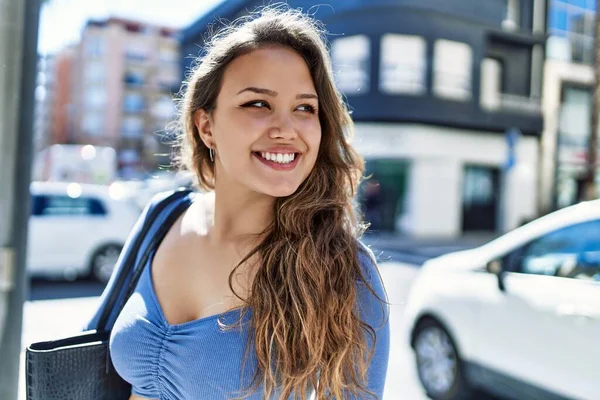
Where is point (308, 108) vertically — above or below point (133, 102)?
below

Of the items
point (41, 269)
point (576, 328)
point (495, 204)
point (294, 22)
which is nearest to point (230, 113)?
point (294, 22)

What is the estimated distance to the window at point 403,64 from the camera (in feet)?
23.1

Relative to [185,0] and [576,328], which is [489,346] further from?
[185,0]

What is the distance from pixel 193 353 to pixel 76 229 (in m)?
7.09

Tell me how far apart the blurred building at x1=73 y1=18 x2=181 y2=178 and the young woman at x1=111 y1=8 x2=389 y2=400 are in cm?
4993

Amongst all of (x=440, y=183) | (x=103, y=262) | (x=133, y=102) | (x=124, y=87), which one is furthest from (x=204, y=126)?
(x=133, y=102)

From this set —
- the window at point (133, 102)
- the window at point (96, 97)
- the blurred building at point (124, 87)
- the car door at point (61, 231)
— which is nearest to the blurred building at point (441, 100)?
the car door at point (61, 231)

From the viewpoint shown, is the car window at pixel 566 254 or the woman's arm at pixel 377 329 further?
the car window at pixel 566 254

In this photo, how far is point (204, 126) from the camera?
4.80 feet

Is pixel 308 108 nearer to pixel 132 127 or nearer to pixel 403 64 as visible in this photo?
pixel 403 64

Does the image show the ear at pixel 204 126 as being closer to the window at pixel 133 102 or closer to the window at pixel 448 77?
the window at pixel 448 77

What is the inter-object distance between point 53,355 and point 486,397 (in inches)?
115

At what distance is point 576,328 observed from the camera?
Answer: 2.37 metres

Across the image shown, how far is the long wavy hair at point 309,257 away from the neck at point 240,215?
3 centimetres
